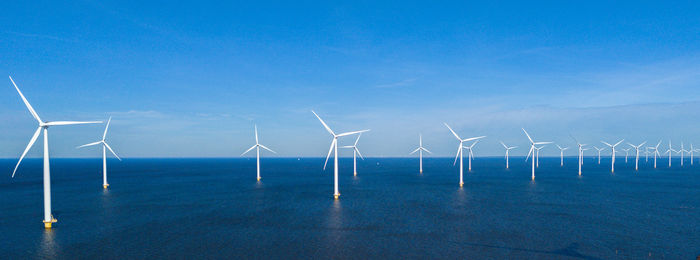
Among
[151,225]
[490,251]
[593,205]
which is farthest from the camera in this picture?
[593,205]

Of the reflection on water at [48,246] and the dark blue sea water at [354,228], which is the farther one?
the dark blue sea water at [354,228]

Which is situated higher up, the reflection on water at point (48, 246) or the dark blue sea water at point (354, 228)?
the reflection on water at point (48, 246)

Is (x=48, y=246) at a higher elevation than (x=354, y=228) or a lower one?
higher

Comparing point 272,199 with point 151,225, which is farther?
point 272,199

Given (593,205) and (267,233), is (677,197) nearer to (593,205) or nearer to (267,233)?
(593,205)

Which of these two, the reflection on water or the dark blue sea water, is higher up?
the reflection on water

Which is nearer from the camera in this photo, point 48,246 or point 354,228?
point 48,246

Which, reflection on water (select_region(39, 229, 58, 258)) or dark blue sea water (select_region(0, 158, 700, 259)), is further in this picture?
dark blue sea water (select_region(0, 158, 700, 259))

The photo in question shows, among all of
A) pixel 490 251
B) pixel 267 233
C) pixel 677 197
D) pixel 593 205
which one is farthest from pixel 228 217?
pixel 677 197
